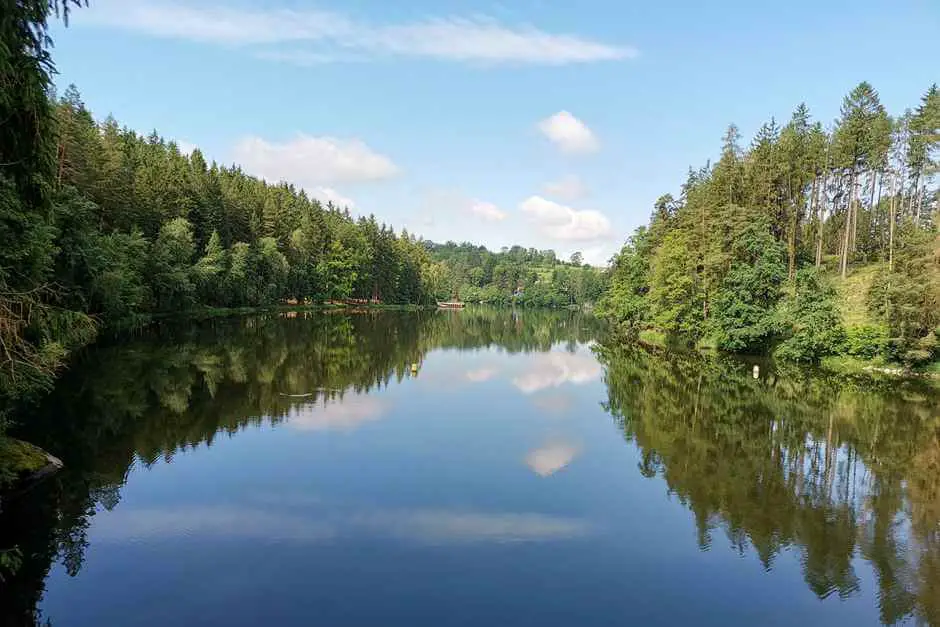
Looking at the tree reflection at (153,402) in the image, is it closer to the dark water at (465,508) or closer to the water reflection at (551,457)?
the dark water at (465,508)

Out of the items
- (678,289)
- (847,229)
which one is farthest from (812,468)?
(847,229)

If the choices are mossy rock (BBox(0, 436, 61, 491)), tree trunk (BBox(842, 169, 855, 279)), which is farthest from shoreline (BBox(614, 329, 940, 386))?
mossy rock (BBox(0, 436, 61, 491))

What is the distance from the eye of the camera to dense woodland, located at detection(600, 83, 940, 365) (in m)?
42.5

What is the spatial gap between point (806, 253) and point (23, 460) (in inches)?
2807

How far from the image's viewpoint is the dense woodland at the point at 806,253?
4247 cm

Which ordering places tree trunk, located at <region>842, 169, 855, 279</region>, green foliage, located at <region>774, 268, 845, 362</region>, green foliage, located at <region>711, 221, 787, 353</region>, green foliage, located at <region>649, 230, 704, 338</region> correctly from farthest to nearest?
green foliage, located at <region>649, 230, 704, 338</region> < tree trunk, located at <region>842, 169, 855, 279</region> < green foliage, located at <region>711, 221, 787, 353</region> < green foliage, located at <region>774, 268, 845, 362</region>

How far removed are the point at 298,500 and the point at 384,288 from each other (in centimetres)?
11724

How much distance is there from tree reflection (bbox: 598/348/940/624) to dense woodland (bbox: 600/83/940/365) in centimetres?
578

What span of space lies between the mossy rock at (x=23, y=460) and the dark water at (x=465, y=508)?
58 cm

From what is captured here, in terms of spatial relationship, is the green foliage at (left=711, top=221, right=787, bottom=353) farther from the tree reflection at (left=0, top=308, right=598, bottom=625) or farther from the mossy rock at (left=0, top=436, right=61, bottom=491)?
the mossy rock at (left=0, top=436, right=61, bottom=491)

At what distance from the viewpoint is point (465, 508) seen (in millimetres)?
17031

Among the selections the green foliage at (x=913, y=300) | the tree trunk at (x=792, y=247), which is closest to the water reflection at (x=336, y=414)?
the green foliage at (x=913, y=300)

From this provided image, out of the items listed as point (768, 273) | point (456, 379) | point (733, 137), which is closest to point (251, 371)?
point (456, 379)

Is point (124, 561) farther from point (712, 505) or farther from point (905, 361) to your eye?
point (905, 361)
